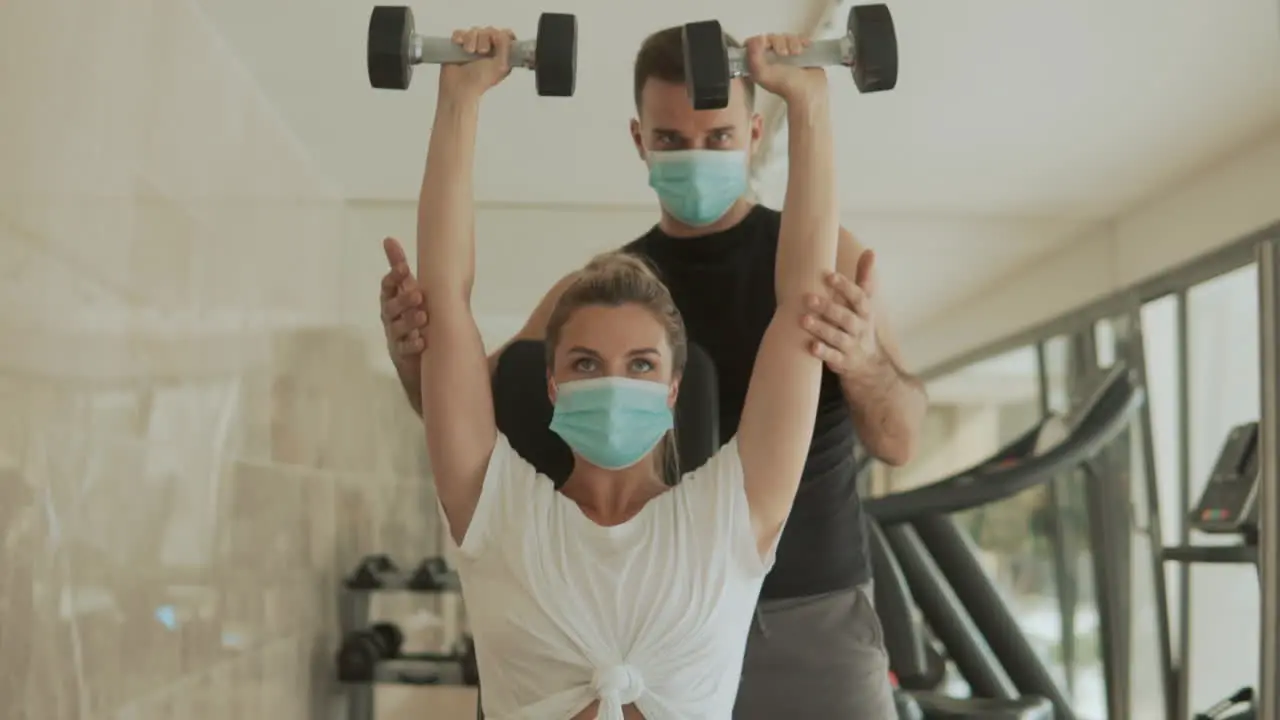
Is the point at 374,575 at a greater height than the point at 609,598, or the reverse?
the point at 609,598

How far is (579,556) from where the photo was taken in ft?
3.88

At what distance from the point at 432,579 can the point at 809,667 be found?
7.53ft

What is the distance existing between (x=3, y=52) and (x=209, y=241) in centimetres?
99

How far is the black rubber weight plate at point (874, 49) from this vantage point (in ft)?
4.00

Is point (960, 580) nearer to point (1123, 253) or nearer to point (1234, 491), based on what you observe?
point (1234, 491)

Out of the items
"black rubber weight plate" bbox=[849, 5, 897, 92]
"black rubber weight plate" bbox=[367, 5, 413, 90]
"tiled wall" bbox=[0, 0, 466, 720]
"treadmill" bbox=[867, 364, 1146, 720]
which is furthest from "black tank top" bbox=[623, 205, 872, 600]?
"treadmill" bbox=[867, 364, 1146, 720]

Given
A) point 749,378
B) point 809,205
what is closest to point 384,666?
point 749,378

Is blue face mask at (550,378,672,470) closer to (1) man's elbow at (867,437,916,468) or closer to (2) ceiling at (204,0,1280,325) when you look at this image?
(1) man's elbow at (867,437,916,468)

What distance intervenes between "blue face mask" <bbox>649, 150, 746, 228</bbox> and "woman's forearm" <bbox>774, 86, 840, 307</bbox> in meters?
0.14

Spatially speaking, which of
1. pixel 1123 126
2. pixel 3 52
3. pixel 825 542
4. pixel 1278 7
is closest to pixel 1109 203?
pixel 1123 126

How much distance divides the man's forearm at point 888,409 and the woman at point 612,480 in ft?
0.68

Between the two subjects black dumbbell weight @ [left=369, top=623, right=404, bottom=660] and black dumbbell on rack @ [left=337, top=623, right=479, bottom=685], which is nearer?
black dumbbell on rack @ [left=337, top=623, right=479, bottom=685]

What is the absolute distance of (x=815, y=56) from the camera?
1.25 metres

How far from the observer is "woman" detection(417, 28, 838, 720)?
1.16m
